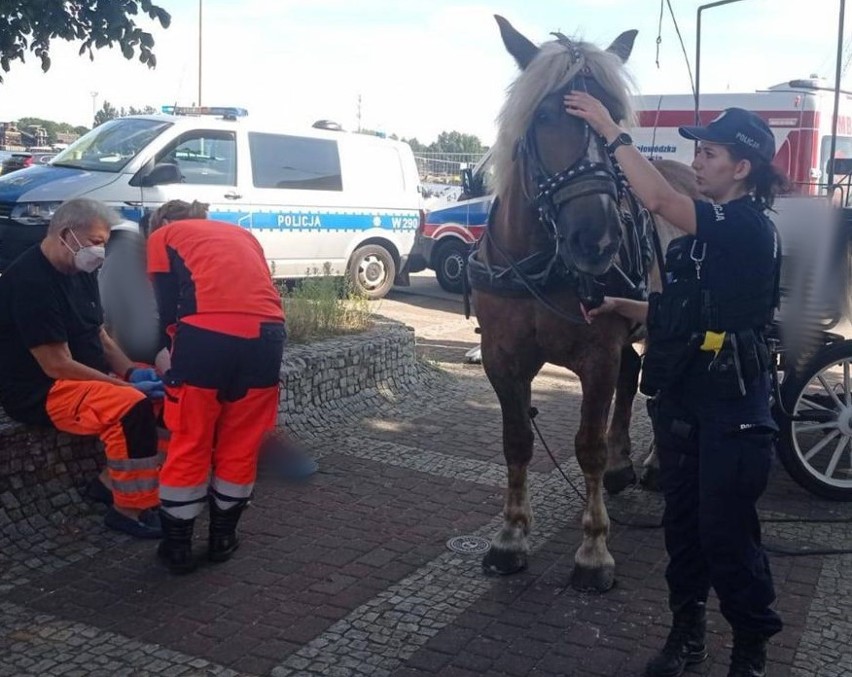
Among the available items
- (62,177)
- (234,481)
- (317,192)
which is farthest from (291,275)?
(234,481)

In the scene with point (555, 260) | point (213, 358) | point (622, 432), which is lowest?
point (622, 432)

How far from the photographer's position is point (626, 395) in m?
6.03

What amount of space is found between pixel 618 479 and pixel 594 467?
129cm

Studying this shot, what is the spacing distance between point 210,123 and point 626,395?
289 inches

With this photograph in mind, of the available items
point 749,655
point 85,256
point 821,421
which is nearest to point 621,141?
point 749,655

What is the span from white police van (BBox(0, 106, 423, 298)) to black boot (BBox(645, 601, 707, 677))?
8.06 metres

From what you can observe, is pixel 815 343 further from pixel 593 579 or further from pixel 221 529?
pixel 221 529

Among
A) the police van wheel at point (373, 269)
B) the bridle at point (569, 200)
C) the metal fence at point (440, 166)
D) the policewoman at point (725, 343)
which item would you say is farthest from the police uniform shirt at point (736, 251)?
the metal fence at point (440, 166)

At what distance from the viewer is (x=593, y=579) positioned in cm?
436

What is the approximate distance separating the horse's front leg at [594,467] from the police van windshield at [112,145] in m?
7.64

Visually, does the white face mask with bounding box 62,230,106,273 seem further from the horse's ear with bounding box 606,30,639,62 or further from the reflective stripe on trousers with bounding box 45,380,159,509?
the horse's ear with bounding box 606,30,639,62

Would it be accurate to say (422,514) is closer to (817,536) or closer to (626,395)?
(626,395)

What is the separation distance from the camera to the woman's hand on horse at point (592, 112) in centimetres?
346

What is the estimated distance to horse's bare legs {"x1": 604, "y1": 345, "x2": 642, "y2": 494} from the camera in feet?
18.9
